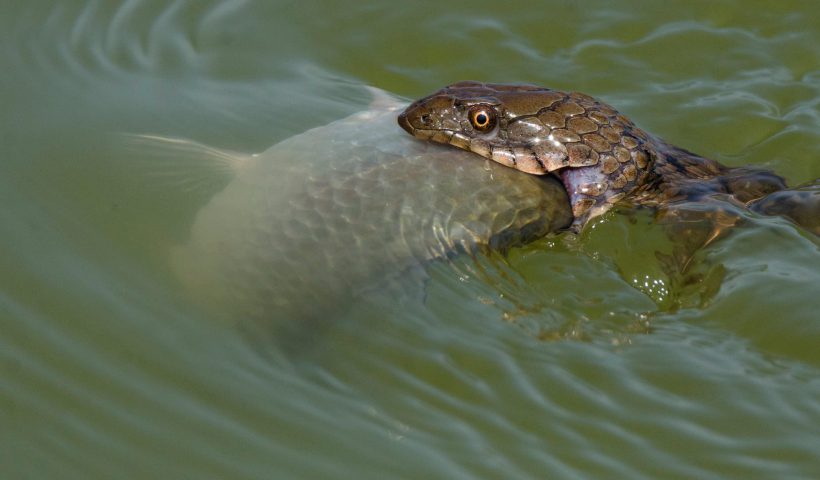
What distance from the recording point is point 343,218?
449 centimetres

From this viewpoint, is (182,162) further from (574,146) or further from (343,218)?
(574,146)

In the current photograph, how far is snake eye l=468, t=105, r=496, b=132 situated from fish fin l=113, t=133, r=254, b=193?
1096 mm

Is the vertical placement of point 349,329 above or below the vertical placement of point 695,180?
below

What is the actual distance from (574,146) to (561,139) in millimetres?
75

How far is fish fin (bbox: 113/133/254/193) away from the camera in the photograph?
16.5 feet

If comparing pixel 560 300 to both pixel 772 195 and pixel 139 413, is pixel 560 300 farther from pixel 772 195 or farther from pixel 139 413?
pixel 139 413

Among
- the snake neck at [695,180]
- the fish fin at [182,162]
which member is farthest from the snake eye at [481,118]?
the fish fin at [182,162]

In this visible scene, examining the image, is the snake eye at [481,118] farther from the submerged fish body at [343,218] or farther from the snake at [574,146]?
the submerged fish body at [343,218]

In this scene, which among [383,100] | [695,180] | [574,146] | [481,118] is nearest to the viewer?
[481,118]

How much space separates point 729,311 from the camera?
469 centimetres

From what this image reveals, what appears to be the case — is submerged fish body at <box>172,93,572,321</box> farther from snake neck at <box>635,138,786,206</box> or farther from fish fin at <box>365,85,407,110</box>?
fish fin at <box>365,85,407,110</box>

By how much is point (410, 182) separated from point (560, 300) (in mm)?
879

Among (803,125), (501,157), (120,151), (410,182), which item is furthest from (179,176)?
(803,125)

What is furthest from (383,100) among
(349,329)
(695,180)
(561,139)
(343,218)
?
(349,329)
